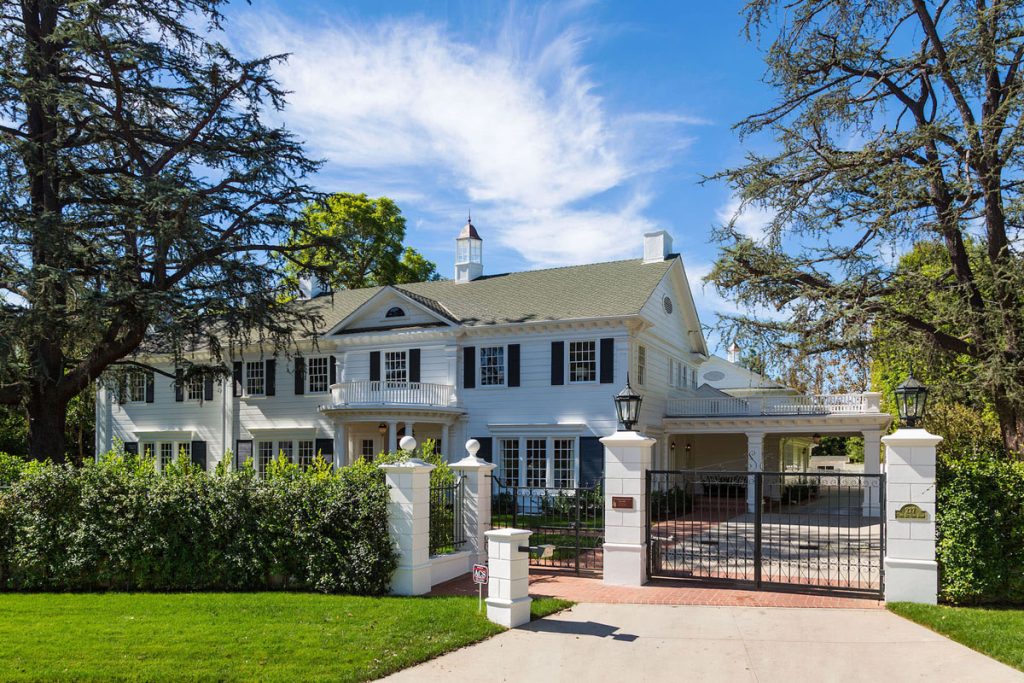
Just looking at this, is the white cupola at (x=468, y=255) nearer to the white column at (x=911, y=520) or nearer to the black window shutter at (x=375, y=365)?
the black window shutter at (x=375, y=365)

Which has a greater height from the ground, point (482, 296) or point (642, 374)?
point (482, 296)

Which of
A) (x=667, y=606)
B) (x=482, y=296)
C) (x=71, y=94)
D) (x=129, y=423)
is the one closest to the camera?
(x=667, y=606)

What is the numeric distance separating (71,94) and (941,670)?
720 inches

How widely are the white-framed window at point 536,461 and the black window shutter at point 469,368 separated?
271cm

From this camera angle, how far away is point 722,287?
15320 millimetres

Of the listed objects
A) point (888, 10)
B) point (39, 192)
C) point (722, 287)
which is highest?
point (888, 10)

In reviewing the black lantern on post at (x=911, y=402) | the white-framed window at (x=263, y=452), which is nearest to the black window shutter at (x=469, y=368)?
the white-framed window at (x=263, y=452)

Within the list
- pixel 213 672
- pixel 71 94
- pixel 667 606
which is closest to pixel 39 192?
pixel 71 94

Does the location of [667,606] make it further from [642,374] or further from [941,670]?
[642,374]

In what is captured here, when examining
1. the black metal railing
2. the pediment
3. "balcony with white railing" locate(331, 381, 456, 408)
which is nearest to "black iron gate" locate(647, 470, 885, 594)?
the black metal railing

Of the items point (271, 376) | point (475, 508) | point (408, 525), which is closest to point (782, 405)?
point (475, 508)

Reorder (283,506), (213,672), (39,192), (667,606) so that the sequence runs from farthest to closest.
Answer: (39,192)
(283,506)
(667,606)
(213,672)

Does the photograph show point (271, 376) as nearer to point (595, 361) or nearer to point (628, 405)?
point (595, 361)

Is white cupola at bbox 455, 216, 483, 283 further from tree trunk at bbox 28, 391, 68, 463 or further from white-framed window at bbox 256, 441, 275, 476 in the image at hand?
tree trunk at bbox 28, 391, 68, 463
